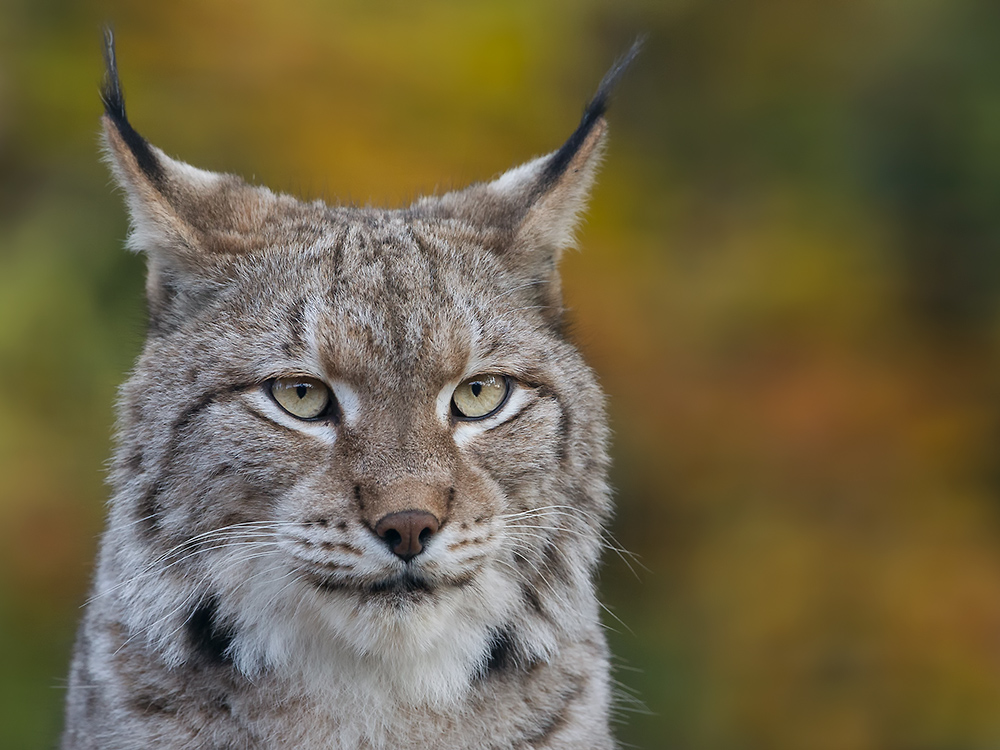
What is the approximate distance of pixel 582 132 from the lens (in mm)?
3807

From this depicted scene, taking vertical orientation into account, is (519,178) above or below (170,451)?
above

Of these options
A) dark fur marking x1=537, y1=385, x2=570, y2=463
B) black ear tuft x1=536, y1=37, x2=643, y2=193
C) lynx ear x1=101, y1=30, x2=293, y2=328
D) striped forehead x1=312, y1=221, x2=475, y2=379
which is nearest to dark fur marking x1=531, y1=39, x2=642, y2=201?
black ear tuft x1=536, y1=37, x2=643, y2=193

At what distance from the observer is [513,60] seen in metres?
7.19

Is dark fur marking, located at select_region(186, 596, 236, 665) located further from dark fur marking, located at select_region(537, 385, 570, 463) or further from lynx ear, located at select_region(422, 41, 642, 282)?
lynx ear, located at select_region(422, 41, 642, 282)

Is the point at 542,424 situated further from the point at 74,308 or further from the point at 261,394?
the point at 74,308

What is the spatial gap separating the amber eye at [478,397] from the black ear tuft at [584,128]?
70 cm

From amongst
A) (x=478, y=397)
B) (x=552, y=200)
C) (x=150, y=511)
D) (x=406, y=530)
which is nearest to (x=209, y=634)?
(x=150, y=511)

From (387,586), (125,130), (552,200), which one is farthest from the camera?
(552,200)

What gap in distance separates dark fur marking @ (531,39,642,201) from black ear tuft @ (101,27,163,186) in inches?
45.0

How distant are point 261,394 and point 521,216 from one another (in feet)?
3.39

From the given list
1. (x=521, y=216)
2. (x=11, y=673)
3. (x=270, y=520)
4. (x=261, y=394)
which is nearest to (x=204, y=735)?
(x=270, y=520)

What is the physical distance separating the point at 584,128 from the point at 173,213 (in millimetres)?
1261

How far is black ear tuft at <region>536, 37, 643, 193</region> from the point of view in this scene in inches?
150

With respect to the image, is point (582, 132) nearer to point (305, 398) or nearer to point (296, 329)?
point (296, 329)
